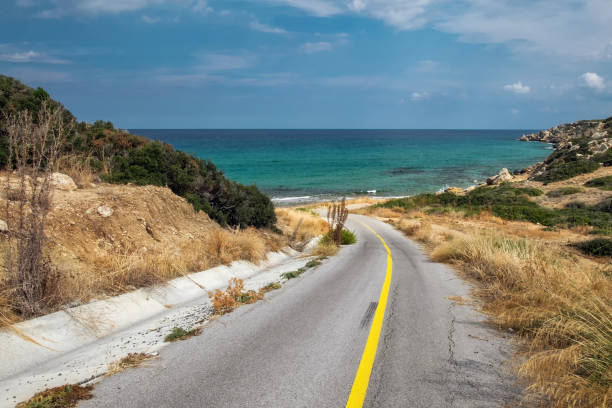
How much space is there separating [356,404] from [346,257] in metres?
10.5

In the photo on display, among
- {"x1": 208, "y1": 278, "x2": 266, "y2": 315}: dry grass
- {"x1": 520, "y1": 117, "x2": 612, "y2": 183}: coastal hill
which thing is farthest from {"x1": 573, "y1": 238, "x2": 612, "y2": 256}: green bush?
{"x1": 520, "y1": 117, "x2": 612, "y2": 183}: coastal hill

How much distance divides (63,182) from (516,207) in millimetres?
31108

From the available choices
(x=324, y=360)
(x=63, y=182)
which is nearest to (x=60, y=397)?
(x=324, y=360)

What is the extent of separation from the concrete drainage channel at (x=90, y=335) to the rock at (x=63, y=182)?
4.36m

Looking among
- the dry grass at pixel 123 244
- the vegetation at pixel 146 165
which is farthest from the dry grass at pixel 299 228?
the dry grass at pixel 123 244

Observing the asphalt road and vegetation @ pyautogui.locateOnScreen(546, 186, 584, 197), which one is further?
vegetation @ pyautogui.locateOnScreen(546, 186, 584, 197)

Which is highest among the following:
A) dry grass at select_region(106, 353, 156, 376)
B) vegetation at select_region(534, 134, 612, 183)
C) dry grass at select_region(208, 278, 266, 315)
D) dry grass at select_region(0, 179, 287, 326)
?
vegetation at select_region(534, 134, 612, 183)

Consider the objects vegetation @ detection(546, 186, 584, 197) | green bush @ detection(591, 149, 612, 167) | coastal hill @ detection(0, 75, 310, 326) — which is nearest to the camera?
coastal hill @ detection(0, 75, 310, 326)

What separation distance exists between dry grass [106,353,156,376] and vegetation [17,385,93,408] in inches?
14.4

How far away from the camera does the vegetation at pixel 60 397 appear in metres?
3.55

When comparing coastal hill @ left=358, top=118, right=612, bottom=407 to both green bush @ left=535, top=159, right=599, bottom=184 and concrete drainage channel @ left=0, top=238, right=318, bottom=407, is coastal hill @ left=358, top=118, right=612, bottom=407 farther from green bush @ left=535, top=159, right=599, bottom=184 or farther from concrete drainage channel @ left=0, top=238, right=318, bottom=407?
green bush @ left=535, top=159, right=599, bottom=184

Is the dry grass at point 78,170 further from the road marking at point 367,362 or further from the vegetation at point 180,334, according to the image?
the road marking at point 367,362

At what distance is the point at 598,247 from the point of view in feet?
51.2

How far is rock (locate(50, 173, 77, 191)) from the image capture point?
9.70 m
